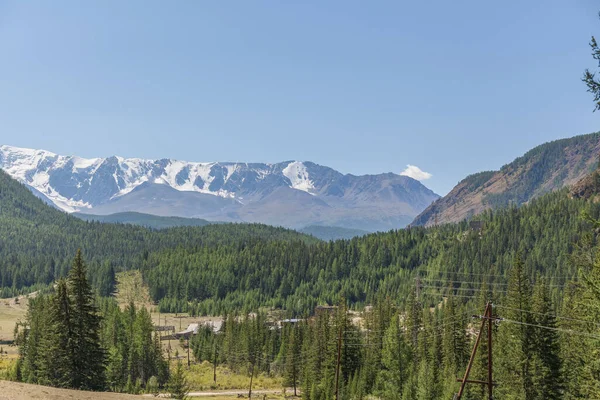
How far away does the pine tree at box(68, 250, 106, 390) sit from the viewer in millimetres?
55688

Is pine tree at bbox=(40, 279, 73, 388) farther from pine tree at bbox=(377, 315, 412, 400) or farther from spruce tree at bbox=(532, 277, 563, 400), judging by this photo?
pine tree at bbox=(377, 315, 412, 400)

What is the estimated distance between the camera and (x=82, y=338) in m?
56.5

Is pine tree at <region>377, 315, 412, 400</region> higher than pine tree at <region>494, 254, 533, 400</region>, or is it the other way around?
pine tree at <region>494, 254, 533, 400</region>

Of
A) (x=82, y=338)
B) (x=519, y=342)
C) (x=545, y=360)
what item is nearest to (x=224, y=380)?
(x=82, y=338)

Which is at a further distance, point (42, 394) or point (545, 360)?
point (545, 360)

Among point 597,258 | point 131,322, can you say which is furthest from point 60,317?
point 131,322

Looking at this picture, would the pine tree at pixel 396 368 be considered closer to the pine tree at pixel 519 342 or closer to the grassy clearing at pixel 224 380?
the pine tree at pixel 519 342

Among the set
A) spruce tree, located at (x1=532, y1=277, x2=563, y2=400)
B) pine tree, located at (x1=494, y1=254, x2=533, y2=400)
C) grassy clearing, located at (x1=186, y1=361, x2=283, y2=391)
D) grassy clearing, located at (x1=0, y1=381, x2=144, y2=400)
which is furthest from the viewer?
grassy clearing, located at (x1=186, y1=361, x2=283, y2=391)

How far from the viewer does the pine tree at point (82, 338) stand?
183ft

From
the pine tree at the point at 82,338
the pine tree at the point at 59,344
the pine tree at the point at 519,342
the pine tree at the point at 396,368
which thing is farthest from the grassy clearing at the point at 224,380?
the pine tree at the point at 519,342

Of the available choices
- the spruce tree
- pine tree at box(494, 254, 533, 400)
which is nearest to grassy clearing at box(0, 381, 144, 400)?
pine tree at box(494, 254, 533, 400)

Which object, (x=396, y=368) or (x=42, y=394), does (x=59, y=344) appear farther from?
(x=396, y=368)

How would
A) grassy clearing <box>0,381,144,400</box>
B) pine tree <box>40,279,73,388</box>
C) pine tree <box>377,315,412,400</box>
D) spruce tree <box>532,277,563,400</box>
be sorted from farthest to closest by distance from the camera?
pine tree <box>377,315,412,400</box>
pine tree <box>40,279,73,388</box>
spruce tree <box>532,277,563,400</box>
grassy clearing <box>0,381,144,400</box>

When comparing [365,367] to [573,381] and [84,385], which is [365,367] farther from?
[84,385]
